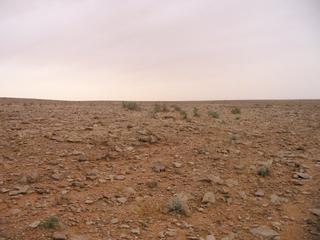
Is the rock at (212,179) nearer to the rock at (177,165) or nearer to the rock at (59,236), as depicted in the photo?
the rock at (177,165)

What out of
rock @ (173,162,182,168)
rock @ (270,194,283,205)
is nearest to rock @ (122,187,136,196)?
rock @ (173,162,182,168)

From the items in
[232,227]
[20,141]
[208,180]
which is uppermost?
[20,141]

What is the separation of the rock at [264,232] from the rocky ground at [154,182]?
18 mm

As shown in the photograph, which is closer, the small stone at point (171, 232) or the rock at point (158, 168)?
the small stone at point (171, 232)

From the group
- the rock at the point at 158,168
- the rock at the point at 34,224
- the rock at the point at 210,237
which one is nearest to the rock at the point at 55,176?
the rock at the point at 34,224

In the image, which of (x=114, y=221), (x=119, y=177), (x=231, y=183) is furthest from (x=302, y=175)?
(x=114, y=221)

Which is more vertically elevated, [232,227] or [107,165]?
[107,165]

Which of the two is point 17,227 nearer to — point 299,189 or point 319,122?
point 299,189

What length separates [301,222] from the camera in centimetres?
653

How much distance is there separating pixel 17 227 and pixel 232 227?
133 inches

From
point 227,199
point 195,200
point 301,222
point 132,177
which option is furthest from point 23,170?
point 301,222

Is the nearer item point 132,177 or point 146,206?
point 146,206

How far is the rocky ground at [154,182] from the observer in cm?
614

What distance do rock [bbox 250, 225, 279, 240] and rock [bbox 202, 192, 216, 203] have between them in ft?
3.23
